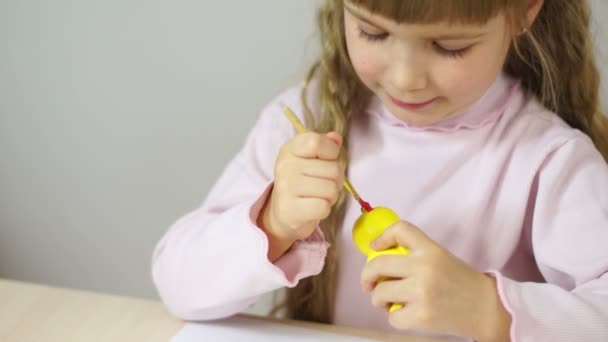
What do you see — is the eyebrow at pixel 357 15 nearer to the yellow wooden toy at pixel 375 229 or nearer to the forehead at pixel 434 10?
the forehead at pixel 434 10

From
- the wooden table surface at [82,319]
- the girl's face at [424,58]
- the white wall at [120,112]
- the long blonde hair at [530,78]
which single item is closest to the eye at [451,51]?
the girl's face at [424,58]

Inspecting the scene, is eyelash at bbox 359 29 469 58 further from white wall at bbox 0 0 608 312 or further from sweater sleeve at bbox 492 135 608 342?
white wall at bbox 0 0 608 312

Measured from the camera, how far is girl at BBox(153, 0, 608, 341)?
598 mm

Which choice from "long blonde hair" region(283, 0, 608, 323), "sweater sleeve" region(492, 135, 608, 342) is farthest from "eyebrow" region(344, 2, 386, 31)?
"sweater sleeve" region(492, 135, 608, 342)

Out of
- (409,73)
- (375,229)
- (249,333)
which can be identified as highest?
(409,73)

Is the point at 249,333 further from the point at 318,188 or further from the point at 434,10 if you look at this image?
the point at 434,10

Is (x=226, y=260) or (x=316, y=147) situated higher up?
(x=316, y=147)

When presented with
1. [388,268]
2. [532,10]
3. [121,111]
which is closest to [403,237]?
[388,268]

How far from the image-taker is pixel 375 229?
610 mm

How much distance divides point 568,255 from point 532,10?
8.7 inches

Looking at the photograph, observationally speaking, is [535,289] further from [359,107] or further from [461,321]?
[359,107]

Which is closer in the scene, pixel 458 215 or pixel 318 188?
pixel 318 188

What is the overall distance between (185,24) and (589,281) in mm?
593

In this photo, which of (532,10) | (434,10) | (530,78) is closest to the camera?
(434,10)
